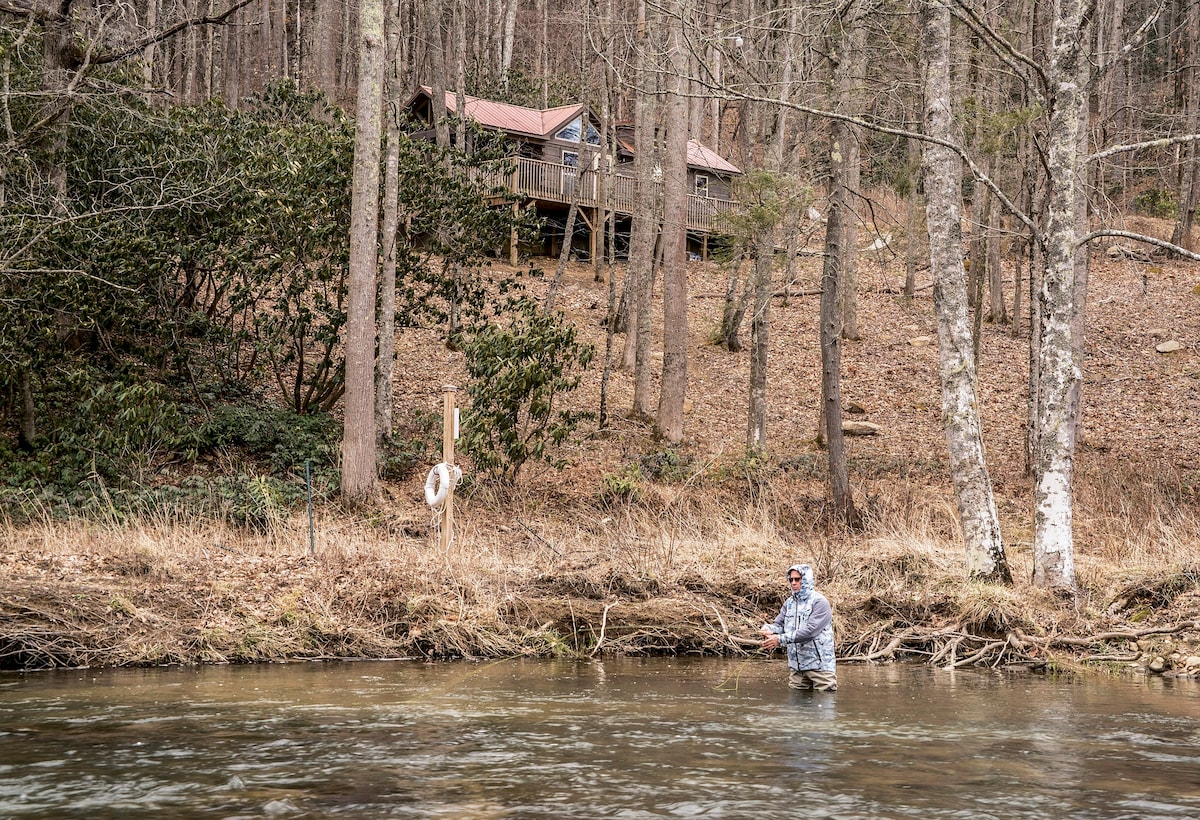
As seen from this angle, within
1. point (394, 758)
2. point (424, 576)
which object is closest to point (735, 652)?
point (424, 576)

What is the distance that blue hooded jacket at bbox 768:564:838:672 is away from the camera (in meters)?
10.9

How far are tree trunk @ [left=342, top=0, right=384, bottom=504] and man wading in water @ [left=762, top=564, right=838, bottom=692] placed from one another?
929cm

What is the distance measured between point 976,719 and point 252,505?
11.8 metres

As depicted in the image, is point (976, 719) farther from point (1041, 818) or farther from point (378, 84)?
point (378, 84)

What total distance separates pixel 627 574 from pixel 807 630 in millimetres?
3652

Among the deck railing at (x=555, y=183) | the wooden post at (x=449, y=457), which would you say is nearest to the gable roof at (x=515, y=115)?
the deck railing at (x=555, y=183)

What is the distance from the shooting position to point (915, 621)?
1383 centimetres

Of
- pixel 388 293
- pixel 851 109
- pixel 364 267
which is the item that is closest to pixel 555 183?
pixel 388 293

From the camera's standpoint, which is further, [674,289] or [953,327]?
[674,289]

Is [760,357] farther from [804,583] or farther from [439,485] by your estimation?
[804,583]

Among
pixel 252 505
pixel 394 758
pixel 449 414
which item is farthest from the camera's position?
pixel 252 505

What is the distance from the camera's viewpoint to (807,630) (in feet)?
35.7

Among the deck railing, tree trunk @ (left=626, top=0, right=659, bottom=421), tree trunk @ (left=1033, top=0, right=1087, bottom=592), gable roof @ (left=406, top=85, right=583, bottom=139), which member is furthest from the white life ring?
gable roof @ (left=406, top=85, right=583, bottom=139)

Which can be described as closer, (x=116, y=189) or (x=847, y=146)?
(x=116, y=189)
